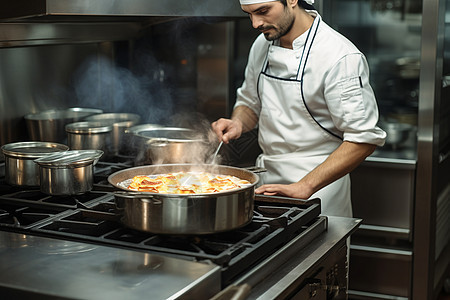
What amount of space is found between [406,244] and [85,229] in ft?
6.37

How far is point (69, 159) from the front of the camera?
2002 mm

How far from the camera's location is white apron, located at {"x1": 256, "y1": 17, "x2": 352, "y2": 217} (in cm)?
247

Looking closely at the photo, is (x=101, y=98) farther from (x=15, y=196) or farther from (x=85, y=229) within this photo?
(x=85, y=229)

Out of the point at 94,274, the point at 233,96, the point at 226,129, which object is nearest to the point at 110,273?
the point at 94,274

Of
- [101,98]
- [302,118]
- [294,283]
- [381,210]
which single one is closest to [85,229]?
[294,283]

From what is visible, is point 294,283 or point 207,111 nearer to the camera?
point 294,283

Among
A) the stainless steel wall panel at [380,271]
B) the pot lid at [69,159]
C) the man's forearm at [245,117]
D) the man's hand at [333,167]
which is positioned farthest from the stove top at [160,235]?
the stainless steel wall panel at [380,271]

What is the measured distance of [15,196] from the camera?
6.65 ft

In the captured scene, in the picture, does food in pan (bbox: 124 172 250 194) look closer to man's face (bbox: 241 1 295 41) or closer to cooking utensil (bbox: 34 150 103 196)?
cooking utensil (bbox: 34 150 103 196)

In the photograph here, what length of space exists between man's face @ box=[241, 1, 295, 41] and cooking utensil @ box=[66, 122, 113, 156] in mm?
683

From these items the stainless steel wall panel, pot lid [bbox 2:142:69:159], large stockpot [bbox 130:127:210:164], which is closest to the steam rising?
large stockpot [bbox 130:127:210:164]

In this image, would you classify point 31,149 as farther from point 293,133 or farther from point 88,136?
point 293,133

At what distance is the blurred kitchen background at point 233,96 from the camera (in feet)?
9.01

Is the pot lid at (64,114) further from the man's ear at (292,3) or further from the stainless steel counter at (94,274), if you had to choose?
the stainless steel counter at (94,274)
